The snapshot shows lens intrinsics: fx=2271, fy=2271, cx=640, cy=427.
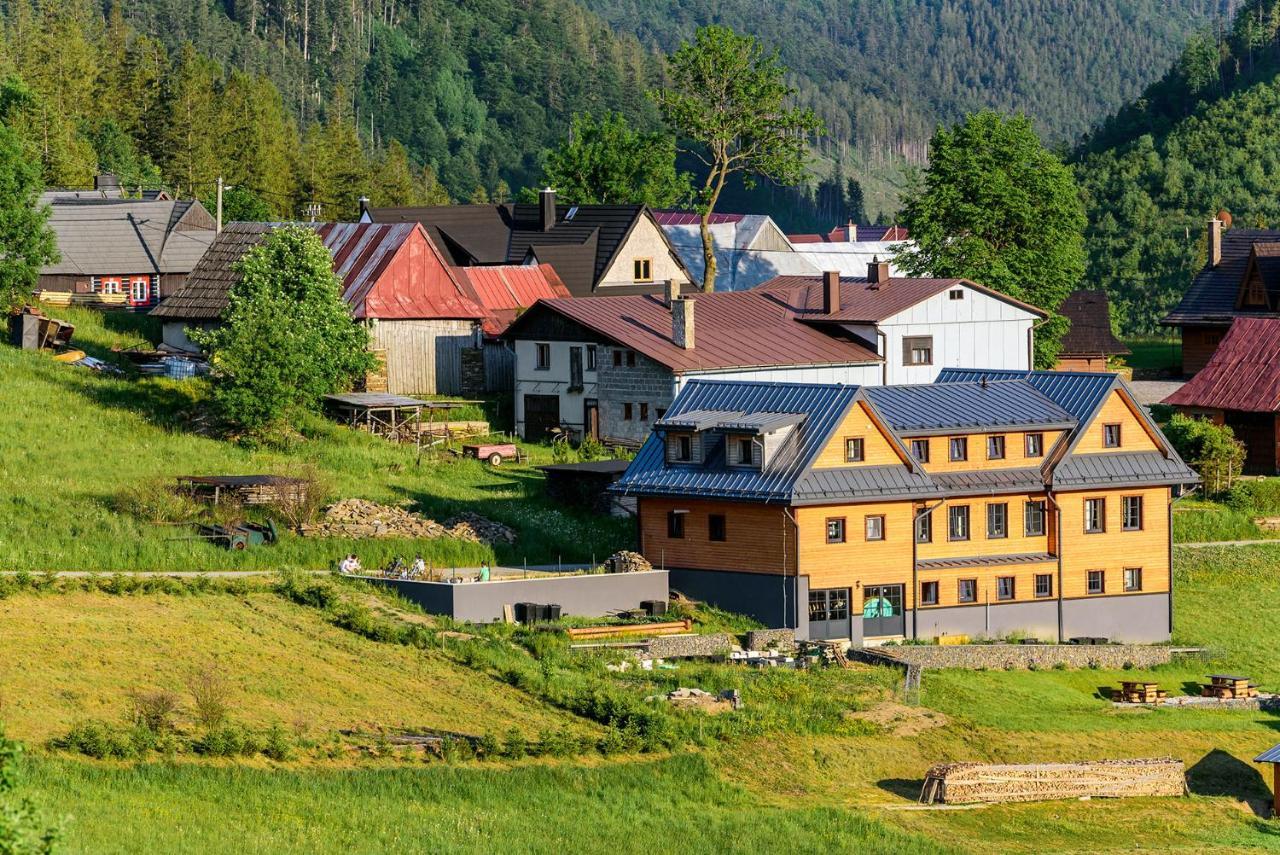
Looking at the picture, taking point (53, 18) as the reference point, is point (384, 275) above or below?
below

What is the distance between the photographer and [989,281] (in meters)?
91.4

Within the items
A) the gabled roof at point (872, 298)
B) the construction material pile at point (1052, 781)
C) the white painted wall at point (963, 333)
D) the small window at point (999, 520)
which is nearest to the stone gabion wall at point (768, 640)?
the small window at point (999, 520)

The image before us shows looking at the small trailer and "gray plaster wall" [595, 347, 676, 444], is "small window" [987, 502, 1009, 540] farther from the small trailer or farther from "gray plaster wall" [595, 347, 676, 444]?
the small trailer

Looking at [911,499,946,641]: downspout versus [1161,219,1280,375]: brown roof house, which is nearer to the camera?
[911,499,946,641]: downspout

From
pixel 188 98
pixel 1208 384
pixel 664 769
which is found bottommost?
pixel 664 769

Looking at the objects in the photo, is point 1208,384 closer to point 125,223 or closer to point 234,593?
point 234,593

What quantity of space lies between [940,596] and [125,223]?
52.6m

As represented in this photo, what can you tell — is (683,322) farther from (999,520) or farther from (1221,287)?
(1221,287)

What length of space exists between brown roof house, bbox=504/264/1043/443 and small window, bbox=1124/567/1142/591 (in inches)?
582

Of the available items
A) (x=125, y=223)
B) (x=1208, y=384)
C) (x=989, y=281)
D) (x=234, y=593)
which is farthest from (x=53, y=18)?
(x=234, y=593)

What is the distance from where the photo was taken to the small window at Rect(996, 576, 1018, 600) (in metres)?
63.4

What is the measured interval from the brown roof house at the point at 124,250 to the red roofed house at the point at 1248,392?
145 feet

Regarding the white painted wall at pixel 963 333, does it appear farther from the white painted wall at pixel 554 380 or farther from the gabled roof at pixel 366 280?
the gabled roof at pixel 366 280

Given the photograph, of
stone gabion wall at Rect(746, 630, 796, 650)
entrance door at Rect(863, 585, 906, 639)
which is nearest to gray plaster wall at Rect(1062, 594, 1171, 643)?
entrance door at Rect(863, 585, 906, 639)
